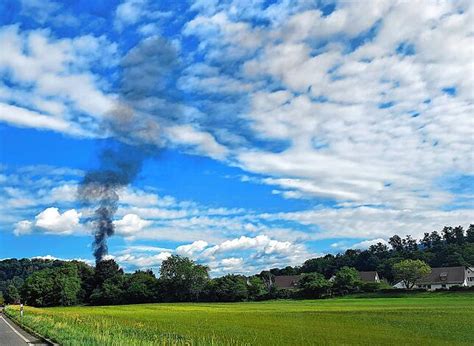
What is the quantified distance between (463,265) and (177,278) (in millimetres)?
73353

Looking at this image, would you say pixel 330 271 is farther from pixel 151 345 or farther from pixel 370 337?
pixel 151 345

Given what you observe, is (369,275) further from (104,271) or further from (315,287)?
(104,271)

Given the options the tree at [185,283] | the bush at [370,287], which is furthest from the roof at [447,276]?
the tree at [185,283]

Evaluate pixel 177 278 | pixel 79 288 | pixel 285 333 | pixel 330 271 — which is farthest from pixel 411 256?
pixel 285 333

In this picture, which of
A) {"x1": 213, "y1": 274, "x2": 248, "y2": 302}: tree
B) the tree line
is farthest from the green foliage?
{"x1": 213, "y1": 274, "x2": 248, "y2": 302}: tree

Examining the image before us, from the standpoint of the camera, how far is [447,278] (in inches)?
5335

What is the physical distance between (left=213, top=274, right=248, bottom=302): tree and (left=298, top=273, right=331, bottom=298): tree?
44.6ft

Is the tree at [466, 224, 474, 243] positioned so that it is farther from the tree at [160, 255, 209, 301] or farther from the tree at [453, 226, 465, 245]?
the tree at [160, 255, 209, 301]

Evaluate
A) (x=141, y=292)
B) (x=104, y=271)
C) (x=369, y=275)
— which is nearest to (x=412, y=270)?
(x=369, y=275)

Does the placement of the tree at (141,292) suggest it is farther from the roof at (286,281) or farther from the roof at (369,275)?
the roof at (369,275)

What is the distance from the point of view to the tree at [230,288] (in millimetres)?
119863

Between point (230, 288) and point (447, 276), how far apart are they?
2196 inches

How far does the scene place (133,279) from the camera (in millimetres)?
133125

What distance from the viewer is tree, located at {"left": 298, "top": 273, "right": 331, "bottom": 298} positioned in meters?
112
